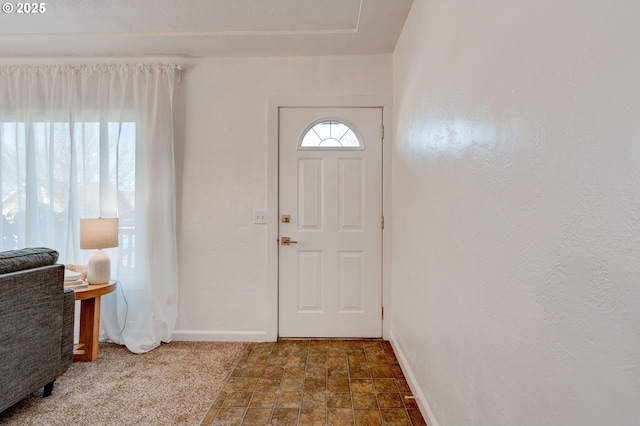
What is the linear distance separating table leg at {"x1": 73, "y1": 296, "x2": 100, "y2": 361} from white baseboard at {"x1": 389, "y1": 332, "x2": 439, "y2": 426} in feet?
7.62

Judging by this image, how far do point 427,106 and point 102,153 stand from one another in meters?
2.63

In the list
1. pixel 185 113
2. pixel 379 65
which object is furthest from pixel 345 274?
pixel 185 113

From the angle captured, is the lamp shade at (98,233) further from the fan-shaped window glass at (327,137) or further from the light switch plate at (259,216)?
the fan-shaped window glass at (327,137)

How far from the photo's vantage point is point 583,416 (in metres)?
0.64

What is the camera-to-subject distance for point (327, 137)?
2.65m

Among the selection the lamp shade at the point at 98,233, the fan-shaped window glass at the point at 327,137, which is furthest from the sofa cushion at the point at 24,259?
the fan-shaped window glass at the point at 327,137

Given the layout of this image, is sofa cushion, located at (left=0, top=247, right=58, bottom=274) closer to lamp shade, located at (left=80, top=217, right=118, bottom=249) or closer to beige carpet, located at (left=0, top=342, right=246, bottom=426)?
lamp shade, located at (left=80, top=217, right=118, bottom=249)

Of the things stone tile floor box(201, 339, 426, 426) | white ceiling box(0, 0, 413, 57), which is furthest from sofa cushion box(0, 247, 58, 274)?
white ceiling box(0, 0, 413, 57)

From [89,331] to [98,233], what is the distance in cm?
76

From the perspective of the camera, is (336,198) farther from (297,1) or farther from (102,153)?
(102,153)

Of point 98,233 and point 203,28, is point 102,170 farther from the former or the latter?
point 203,28

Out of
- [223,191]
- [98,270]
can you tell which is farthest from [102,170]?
[223,191]

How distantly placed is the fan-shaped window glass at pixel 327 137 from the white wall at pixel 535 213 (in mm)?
1139

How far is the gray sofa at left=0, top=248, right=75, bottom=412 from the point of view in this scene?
153cm
